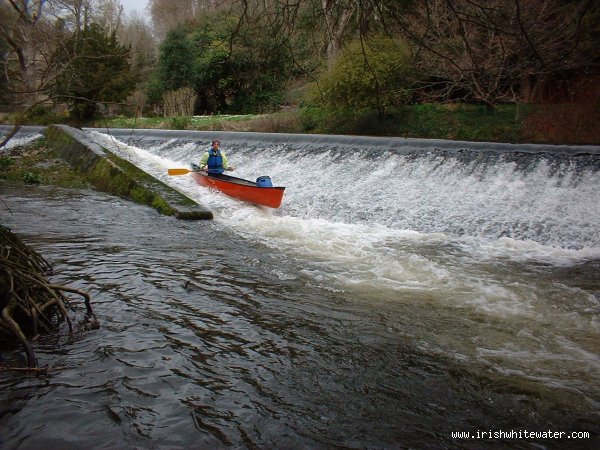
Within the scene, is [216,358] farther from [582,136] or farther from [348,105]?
[348,105]

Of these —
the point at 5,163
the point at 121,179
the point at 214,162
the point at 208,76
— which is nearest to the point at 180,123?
the point at 208,76

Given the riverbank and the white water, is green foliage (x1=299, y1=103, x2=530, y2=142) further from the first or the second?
the white water

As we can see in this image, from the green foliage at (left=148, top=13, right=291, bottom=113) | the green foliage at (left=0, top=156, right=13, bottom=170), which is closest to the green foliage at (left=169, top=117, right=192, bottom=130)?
the green foliage at (left=148, top=13, right=291, bottom=113)

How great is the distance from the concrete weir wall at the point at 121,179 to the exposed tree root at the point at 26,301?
457 centimetres

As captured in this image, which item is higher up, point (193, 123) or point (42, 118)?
point (42, 118)

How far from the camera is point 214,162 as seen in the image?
11.8 m

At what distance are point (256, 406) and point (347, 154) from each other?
10242 millimetres

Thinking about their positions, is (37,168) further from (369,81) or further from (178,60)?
(178,60)

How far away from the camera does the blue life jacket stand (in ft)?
38.7

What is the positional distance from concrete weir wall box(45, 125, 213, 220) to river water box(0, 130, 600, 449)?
1.34ft

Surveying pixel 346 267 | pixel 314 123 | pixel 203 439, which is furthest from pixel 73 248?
pixel 314 123

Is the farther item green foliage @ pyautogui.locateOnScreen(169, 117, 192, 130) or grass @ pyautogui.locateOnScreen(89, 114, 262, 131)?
green foliage @ pyautogui.locateOnScreen(169, 117, 192, 130)

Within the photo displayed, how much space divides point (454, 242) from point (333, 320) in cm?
412

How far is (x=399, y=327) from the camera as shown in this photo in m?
4.46
